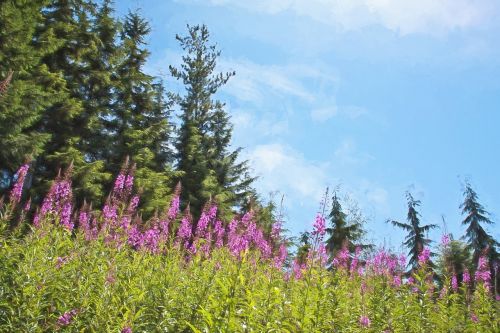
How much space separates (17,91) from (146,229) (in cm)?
746

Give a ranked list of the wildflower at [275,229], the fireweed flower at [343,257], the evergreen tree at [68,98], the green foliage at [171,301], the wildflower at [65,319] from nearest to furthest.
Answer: the wildflower at [65,319] < the green foliage at [171,301] < the wildflower at [275,229] < the fireweed flower at [343,257] < the evergreen tree at [68,98]

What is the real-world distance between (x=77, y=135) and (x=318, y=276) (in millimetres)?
14747

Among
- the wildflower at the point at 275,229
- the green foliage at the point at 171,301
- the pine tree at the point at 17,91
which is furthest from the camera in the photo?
the pine tree at the point at 17,91

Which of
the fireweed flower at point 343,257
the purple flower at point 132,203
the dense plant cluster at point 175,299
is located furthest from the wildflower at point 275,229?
the fireweed flower at point 343,257

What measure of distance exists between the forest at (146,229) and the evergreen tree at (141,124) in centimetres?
8

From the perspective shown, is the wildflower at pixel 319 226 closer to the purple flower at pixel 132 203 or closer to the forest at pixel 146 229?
the forest at pixel 146 229

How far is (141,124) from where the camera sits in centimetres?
2136

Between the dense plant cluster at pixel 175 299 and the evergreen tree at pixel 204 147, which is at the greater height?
the evergreen tree at pixel 204 147

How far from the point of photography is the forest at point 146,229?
528 centimetres

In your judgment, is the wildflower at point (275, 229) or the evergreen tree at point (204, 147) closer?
the wildflower at point (275, 229)

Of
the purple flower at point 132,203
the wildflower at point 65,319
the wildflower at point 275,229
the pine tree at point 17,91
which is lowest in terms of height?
the wildflower at point 65,319

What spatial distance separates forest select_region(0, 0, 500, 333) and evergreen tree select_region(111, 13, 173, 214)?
0.27 feet

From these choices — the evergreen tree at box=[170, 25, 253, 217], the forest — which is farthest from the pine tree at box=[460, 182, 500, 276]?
the evergreen tree at box=[170, 25, 253, 217]

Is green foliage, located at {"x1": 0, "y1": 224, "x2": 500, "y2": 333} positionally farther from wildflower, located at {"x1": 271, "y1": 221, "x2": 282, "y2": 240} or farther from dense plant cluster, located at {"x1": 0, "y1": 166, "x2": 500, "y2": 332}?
wildflower, located at {"x1": 271, "y1": 221, "x2": 282, "y2": 240}
